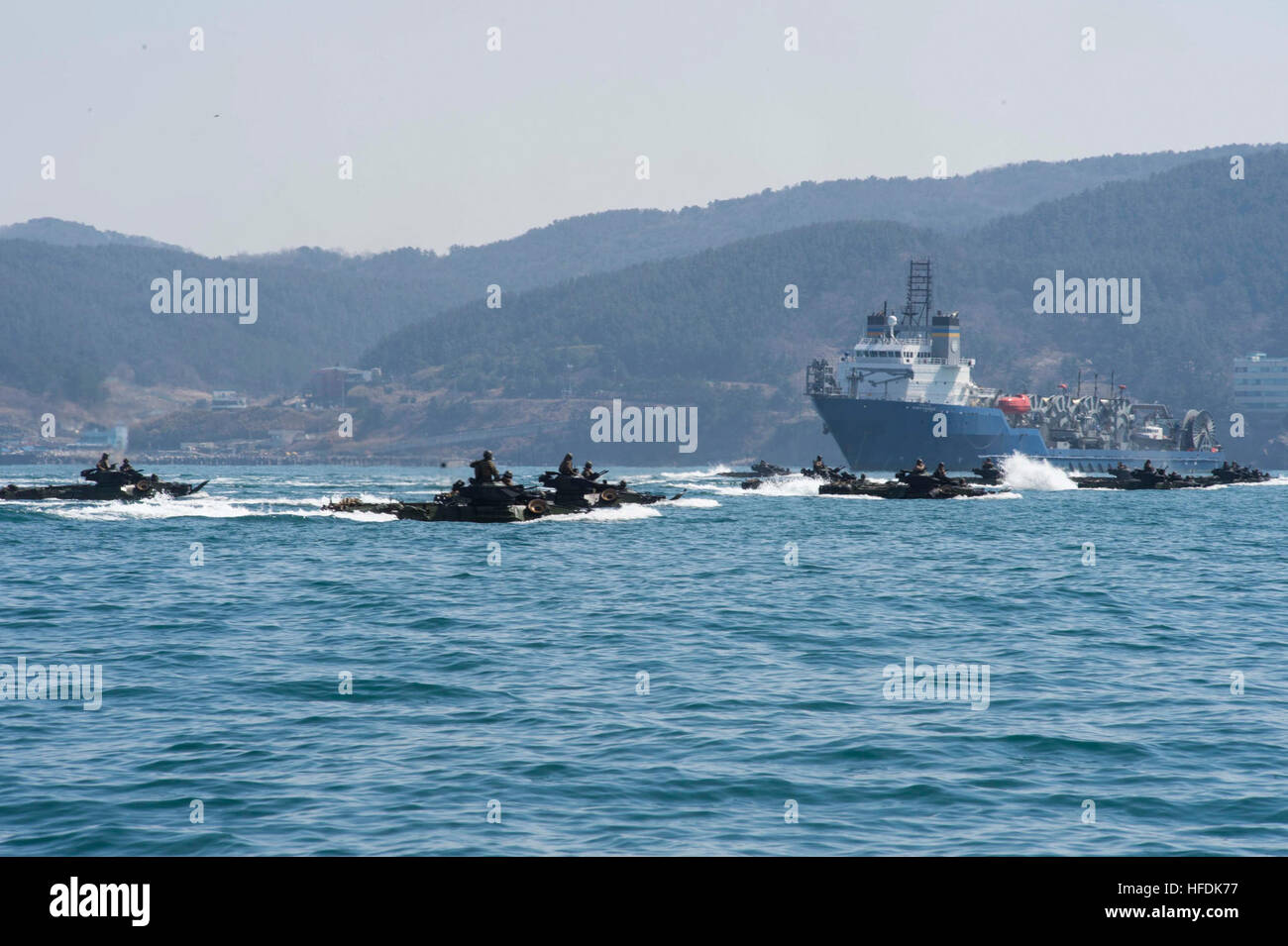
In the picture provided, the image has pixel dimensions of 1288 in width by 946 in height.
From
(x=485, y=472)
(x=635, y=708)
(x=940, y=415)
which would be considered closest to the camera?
(x=635, y=708)

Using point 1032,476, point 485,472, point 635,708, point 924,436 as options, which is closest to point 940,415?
point 924,436

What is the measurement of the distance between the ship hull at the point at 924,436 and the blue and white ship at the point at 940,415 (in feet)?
0.29

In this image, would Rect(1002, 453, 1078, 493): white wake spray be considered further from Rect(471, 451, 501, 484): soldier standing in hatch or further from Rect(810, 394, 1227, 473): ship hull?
Rect(471, 451, 501, 484): soldier standing in hatch

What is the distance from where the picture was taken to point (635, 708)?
18609 millimetres

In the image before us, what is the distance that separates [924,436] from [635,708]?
11074 cm

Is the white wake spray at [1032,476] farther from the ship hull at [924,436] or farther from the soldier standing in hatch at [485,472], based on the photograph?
the soldier standing in hatch at [485,472]

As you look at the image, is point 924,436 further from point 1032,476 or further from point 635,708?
point 635,708

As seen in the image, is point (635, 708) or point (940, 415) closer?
point (635, 708)

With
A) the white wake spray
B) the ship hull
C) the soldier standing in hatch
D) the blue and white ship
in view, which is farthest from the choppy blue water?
the blue and white ship

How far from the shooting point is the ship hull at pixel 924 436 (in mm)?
125562

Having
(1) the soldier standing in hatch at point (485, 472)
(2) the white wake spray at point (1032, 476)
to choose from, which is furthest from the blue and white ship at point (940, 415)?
(1) the soldier standing in hatch at point (485, 472)

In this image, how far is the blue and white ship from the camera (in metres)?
126
